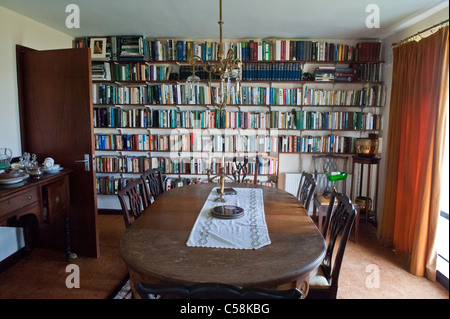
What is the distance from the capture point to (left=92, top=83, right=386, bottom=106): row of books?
3.51 metres

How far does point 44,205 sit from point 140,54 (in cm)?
217

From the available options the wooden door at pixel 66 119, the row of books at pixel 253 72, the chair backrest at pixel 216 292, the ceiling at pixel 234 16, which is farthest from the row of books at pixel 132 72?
the chair backrest at pixel 216 292

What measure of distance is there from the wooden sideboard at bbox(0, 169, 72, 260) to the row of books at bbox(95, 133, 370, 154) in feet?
4.25

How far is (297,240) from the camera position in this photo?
1.46m

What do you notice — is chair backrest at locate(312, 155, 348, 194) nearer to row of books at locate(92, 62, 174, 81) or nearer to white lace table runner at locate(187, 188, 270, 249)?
white lace table runner at locate(187, 188, 270, 249)

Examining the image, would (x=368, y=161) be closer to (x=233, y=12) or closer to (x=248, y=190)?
(x=248, y=190)

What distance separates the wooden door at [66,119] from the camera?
2557 mm

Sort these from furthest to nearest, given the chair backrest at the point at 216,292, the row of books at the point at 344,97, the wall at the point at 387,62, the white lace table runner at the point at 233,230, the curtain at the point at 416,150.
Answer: the row of books at the point at 344,97
the wall at the point at 387,62
the curtain at the point at 416,150
the white lace table runner at the point at 233,230
the chair backrest at the point at 216,292

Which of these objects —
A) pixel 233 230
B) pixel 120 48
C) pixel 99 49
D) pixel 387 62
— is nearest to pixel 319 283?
pixel 233 230

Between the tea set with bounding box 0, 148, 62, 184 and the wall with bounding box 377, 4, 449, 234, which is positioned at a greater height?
the wall with bounding box 377, 4, 449, 234

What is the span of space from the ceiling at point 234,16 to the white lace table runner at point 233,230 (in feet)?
6.05

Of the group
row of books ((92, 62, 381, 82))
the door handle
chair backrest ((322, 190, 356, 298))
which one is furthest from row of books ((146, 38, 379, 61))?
chair backrest ((322, 190, 356, 298))

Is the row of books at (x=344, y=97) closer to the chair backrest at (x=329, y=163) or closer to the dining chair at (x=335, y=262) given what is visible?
the chair backrest at (x=329, y=163)

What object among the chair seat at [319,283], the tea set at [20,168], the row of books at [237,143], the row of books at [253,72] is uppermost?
the row of books at [253,72]
